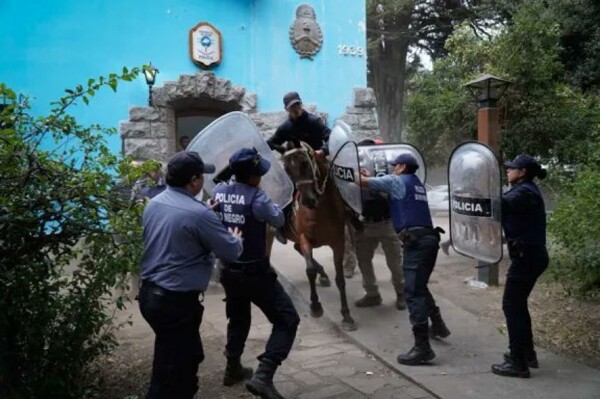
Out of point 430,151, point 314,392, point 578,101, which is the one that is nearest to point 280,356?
point 314,392

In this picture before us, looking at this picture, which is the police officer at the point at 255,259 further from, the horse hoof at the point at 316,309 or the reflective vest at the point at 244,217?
the horse hoof at the point at 316,309

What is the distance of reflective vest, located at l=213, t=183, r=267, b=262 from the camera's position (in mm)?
3893

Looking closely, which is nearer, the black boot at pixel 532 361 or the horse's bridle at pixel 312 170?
the black boot at pixel 532 361

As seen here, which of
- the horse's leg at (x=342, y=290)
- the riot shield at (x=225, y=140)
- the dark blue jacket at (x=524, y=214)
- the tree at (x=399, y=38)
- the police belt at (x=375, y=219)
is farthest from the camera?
the tree at (x=399, y=38)

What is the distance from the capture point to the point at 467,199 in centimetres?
446

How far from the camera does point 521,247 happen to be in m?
4.24

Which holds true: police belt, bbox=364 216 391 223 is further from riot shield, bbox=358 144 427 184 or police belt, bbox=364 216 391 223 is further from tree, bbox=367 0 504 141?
tree, bbox=367 0 504 141

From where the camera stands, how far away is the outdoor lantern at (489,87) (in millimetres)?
6684

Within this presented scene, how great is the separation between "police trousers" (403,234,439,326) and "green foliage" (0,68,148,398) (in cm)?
221

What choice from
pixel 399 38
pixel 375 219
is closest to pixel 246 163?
pixel 375 219

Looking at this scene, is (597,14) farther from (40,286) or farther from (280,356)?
(40,286)

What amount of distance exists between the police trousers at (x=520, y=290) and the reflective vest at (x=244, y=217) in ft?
6.40

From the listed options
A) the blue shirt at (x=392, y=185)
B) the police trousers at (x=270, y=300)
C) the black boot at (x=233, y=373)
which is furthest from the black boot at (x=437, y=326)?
the black boot at (x=233, y=373)

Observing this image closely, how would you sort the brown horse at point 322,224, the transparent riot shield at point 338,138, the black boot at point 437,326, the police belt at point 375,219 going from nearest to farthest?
the black boot at point 437,326, the transparent riot shield at point 338,138, the brown horse at point 322,224, the police belt at point 375,219
